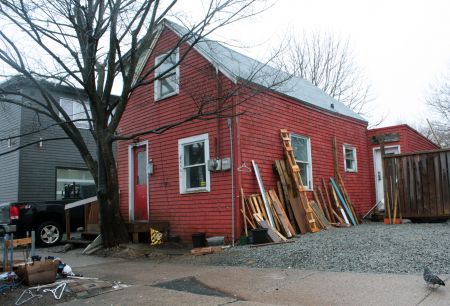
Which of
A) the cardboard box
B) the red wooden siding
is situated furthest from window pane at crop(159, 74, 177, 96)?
the cardboard box

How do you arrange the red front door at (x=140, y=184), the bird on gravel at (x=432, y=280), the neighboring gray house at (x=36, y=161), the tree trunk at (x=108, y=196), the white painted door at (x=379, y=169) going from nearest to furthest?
the bird on gravel at (x=432, y=280) < the tree trunk at (x=108, y=196) < the red front door at (x=140, y=184) < the white painted door at (x=379, y=169) < the neighboring gray house at (x=36, y=161)

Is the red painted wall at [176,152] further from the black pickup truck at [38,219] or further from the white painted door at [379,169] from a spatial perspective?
the white painted door at [379,169]

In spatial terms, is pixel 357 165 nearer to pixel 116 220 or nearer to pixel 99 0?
pixel 116 220

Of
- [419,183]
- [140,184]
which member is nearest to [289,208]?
[419,183]

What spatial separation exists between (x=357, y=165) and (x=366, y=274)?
33.0ft

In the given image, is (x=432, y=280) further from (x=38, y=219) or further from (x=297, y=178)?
(x=38, y=219)

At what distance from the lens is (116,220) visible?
11055 millimetres

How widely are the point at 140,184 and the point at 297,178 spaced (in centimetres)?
491

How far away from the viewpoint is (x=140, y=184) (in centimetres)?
1356

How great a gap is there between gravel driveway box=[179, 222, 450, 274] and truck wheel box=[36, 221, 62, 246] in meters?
5.96

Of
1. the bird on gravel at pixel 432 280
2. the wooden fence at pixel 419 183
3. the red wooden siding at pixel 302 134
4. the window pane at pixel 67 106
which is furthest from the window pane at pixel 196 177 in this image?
the window pane at pixel 67 106

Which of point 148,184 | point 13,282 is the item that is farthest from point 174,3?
point 13,282

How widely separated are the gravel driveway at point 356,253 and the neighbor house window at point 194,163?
8.10 ft

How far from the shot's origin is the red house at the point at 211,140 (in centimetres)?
1091
